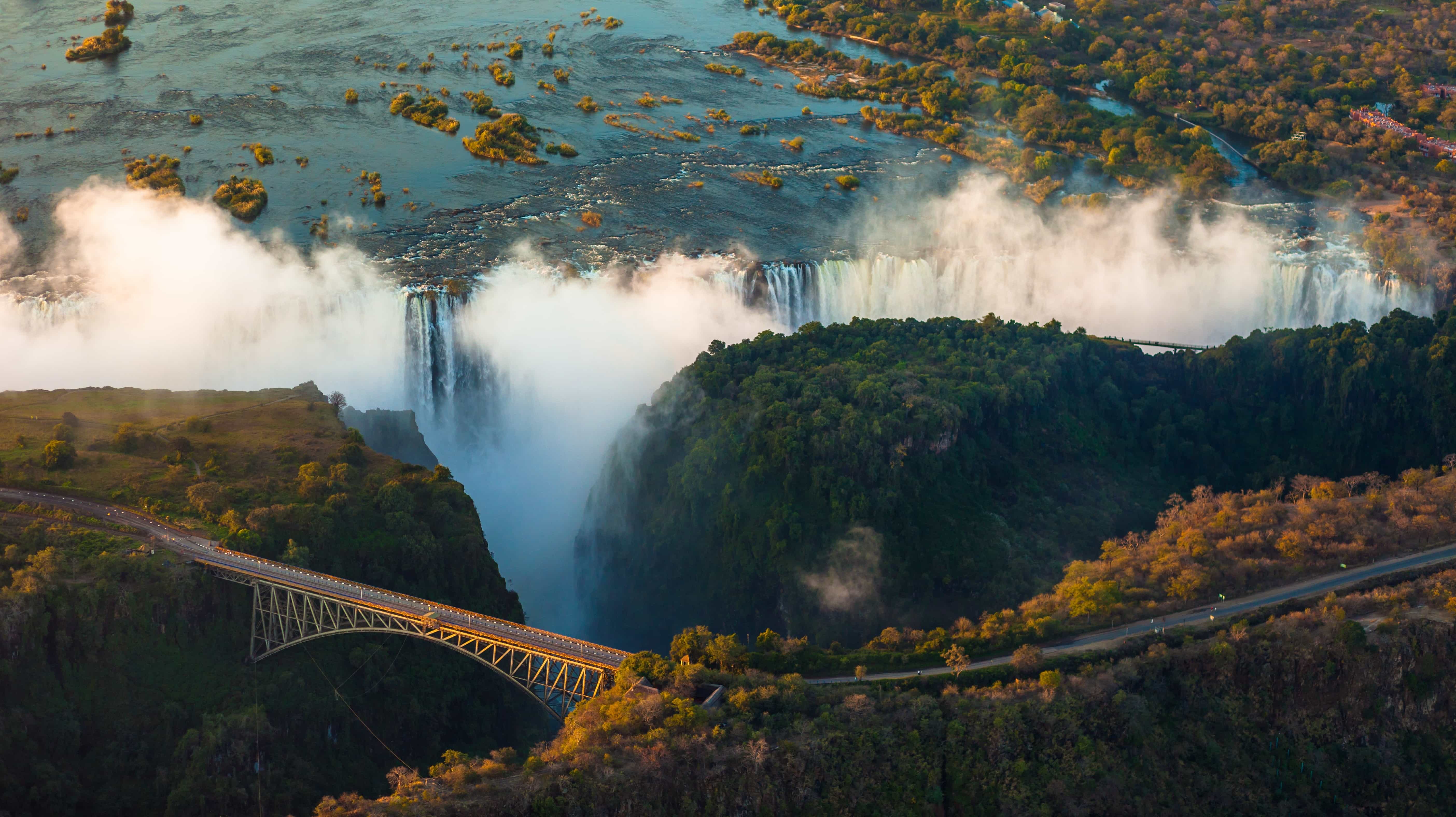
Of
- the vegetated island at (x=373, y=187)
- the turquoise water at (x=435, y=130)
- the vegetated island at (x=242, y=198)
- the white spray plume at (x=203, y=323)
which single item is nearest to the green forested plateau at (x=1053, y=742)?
the white spray plume at (x=203, y=323)

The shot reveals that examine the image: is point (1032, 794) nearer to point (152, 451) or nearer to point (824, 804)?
point (824, 804)

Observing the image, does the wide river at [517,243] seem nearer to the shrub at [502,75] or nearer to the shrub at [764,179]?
the shrub at [502,75]

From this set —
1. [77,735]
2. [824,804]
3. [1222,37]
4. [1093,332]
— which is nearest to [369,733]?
[77,735]

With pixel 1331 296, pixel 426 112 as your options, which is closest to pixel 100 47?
pixel 426 112

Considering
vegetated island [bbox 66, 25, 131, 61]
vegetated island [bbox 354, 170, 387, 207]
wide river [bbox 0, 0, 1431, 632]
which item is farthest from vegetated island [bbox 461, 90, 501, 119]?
vegetated island [bbox 66, 25, 131, 61]

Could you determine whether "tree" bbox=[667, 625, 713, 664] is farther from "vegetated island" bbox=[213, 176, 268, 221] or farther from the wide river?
"vegetated island" bbox=[213, 176, 268, 221]

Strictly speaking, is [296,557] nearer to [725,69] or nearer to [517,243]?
[517,243]
